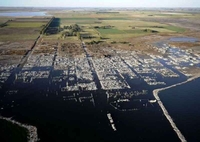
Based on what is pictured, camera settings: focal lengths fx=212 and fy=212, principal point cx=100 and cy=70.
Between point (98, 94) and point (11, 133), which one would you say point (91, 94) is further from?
point (11, 133)

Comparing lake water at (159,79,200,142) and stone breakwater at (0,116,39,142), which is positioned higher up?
lake water at (159,79,200,142)

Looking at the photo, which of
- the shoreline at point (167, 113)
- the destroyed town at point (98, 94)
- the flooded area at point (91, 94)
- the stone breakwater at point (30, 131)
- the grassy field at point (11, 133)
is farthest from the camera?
the flooded area at point (91, 94)

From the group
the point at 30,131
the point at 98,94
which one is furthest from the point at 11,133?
the point at 98,94

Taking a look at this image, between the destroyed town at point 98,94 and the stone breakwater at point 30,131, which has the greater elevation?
the destroyed town at point 98,94

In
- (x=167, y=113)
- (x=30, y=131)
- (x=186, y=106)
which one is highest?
(x=186, y=106)

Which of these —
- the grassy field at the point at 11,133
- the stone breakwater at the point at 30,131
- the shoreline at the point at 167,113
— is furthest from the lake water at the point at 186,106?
the grassy field at the point at 11,133

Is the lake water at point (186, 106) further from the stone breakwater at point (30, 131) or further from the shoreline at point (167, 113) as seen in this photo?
the stone breakwater at point (30, 131)

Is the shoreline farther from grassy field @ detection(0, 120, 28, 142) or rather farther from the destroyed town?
grassy field @ detection(0, 120, 28, 142)

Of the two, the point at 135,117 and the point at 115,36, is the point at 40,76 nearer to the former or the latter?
the point at 135,117

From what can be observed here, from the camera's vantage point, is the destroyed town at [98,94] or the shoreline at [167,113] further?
the destroyed town at [98,94]

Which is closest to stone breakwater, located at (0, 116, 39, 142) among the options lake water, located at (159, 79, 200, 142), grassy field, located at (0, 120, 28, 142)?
grassy field, located at (0, 120, 28, 142)

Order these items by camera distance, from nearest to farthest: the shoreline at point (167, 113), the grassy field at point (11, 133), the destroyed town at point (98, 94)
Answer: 1. the grassy field at point (11, 133)
2. the shoreline at point (167, 113)
3. the destroyed town at point (98, 94)

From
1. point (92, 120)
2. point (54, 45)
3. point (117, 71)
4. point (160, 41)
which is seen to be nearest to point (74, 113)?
point (92, 120)
